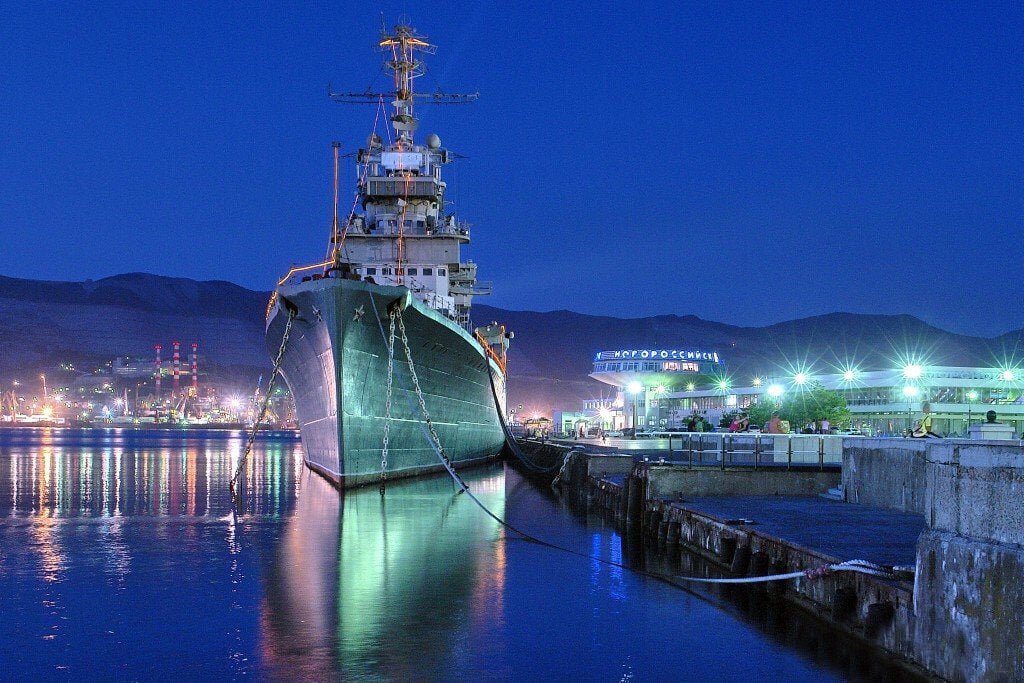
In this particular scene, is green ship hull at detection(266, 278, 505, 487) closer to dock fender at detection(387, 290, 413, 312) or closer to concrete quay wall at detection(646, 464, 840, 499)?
dock fender at detection(387, 290, 413, 312)

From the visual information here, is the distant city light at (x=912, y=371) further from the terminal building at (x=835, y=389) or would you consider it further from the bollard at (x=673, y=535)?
the bollard at (x=673, y=535)

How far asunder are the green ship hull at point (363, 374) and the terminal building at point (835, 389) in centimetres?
2135

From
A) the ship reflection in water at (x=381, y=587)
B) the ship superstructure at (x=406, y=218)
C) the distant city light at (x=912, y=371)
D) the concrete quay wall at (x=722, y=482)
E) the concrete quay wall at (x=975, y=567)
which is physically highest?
the ship superstructure at (x=406, y=218)

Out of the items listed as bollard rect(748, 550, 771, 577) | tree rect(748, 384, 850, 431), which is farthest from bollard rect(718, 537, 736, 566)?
tree rect(748, 384, 850, 431)

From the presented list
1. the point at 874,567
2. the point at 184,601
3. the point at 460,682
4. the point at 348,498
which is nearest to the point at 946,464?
the point at 874,567

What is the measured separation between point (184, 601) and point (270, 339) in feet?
79.6

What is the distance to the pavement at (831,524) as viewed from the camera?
12.9 metres

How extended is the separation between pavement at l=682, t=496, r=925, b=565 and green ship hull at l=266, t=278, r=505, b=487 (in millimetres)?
11976

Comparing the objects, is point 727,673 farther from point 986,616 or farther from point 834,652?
point 986,616

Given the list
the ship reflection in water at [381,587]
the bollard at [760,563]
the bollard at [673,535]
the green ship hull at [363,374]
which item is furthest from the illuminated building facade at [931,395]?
the bollard at [760,563]

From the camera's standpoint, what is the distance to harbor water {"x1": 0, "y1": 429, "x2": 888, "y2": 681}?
37.4 ft

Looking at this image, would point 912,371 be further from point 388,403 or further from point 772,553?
point 772,553

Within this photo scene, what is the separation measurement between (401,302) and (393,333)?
1.02m

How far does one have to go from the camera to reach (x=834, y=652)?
11.4m
